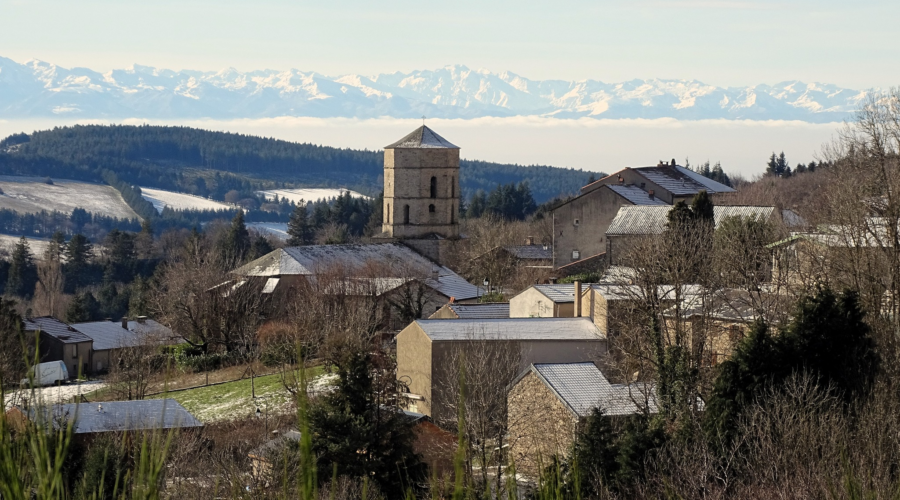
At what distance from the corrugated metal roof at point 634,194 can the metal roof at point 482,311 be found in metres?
15.2

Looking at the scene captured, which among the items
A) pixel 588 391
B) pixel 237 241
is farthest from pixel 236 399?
pixel 237 241

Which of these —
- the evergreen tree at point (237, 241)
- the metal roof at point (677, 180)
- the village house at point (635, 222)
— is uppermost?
the metal roof at point (677, 180)

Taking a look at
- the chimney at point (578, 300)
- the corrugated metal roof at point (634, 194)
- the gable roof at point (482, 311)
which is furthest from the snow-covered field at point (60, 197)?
the chimney at point (578, 300)

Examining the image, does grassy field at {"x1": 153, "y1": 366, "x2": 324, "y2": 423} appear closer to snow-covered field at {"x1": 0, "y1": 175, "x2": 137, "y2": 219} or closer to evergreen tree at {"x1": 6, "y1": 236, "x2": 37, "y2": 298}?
evergreen tree at {"x1": 6, "y1": 236, "x2": 37, "y2": 298}

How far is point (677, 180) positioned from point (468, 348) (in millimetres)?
31606

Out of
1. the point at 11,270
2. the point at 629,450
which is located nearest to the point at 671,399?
the point at 629,450

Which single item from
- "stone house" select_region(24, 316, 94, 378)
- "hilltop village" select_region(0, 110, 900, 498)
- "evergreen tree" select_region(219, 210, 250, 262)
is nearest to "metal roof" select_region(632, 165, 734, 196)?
"hilltop village" select_region(0, 110, 900, 498)

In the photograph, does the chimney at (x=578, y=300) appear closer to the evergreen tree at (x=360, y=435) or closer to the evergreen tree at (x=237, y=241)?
the evergreen tree at (x=360, y=435)

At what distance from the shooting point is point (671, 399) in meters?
21.8

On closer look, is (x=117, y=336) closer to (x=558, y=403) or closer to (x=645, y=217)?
(x=645, y=217)

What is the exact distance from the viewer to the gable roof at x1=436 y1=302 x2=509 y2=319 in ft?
110

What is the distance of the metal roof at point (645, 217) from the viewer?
140 feet

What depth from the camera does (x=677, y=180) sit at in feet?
185

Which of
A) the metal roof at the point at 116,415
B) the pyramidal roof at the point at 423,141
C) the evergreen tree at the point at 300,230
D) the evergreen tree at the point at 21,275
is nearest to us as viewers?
the metal roof at the point at 116,415
